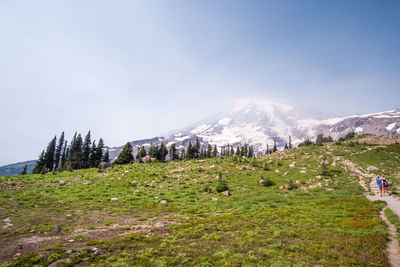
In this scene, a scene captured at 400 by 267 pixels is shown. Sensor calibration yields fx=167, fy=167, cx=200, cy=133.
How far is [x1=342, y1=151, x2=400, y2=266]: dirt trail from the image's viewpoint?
8.03 metres

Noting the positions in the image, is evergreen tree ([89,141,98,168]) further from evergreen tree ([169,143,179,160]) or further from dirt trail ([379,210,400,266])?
dirt trail ([379,210,400,266])

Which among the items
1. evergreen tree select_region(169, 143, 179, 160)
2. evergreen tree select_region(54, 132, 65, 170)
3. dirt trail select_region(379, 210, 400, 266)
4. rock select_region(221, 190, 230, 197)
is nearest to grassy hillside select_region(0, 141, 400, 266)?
dirt trail select_region(379, 210, 400, 266)

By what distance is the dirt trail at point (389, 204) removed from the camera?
803 cm

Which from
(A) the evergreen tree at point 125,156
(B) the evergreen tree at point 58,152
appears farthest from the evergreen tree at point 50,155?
(A) the evergreen tree at point 125,156

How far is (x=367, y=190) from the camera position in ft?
76.0

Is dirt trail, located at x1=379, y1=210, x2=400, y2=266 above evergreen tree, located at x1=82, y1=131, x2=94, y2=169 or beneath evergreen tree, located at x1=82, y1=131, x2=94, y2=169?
beneath

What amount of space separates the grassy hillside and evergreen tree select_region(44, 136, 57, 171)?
63.9 meters

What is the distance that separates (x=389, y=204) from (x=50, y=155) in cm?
11430

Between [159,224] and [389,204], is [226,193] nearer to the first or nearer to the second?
[159,224]

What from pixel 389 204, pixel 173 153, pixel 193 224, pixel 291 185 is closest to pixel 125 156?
pixel 173 153

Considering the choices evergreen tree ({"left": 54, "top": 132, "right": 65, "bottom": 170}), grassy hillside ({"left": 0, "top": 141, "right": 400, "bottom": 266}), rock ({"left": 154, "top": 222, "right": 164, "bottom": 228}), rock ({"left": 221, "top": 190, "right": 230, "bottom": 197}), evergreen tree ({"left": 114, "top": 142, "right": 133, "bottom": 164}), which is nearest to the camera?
grassy hillside ({"left": 0, "top": 141, "right": 400, "bottom": 266})

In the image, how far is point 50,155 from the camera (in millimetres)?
82812

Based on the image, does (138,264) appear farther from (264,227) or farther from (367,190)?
(367,190)

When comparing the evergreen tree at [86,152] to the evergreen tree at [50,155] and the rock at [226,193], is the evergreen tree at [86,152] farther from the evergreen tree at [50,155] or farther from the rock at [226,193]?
the rock at [226,193]
